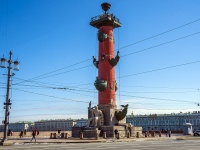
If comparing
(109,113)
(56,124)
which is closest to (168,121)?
(56,124)

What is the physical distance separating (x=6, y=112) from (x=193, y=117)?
127333mm

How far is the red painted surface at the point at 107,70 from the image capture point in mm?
43438

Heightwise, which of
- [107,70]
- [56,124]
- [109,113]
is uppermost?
[107,70]

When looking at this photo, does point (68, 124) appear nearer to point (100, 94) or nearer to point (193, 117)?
point (193, 117)

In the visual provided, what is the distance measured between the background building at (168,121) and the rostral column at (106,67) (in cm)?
9541

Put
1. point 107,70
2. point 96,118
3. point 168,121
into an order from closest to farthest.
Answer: point 96,118
point 107,70
point 168,121

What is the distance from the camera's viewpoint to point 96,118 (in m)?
40.9

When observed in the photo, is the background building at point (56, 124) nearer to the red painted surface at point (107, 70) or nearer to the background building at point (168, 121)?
the background building at point (168, 121)

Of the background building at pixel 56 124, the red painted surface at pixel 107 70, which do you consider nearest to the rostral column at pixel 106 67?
the red painted surface at pixel 107 70

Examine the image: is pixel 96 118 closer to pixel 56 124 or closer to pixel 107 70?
pixel 107 70

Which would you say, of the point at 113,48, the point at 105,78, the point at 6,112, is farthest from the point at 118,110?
the point at 6,112

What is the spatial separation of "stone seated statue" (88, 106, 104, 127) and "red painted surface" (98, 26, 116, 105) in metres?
2.28

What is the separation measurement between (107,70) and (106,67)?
0.53 meters

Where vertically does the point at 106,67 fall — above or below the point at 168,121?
above
